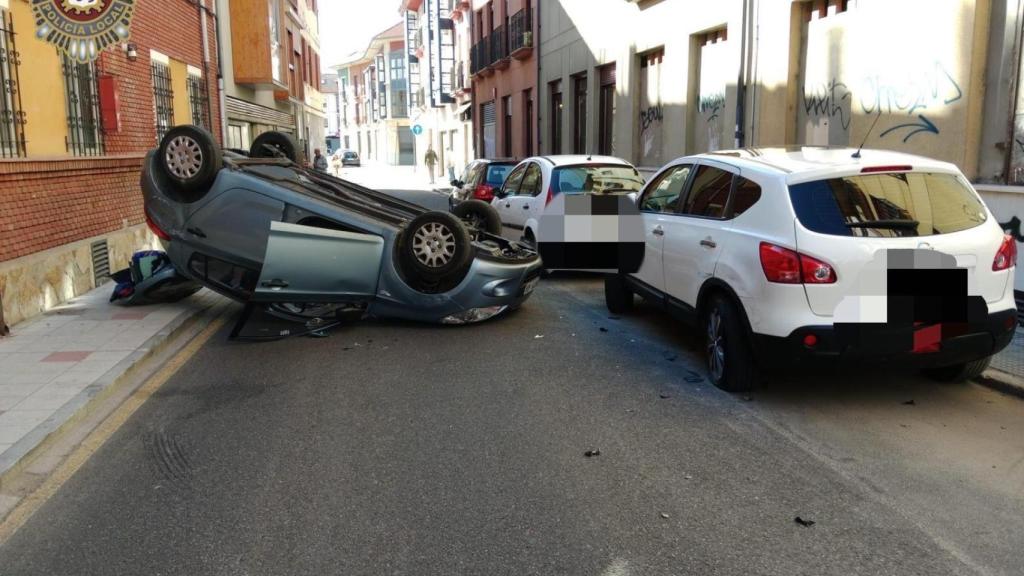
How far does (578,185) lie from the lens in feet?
33.4

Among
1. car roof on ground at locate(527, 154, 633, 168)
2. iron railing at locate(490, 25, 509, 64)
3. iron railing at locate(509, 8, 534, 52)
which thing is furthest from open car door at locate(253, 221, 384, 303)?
iron railing at locate(490, 25, 509, 64)

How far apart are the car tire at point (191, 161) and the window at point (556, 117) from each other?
60.1ft

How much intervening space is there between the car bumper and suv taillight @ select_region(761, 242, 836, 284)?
0.98 feet

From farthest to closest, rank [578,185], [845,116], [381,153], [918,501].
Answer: [381,153], [845,116], [578,185], [918,501]

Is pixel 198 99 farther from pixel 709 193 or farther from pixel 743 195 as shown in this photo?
pixel 743 195

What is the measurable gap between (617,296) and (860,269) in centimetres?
363

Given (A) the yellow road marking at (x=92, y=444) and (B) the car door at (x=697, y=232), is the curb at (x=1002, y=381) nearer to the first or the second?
(B) the car door at (x=697, y=232)

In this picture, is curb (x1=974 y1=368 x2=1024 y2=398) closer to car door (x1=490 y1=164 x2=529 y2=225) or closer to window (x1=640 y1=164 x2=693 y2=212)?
window (x1=640 y1=164 x2=693 y2=212)

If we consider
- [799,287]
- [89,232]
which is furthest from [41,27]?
[799,287]

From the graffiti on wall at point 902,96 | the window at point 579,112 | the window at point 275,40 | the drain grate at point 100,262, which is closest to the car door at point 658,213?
the graffiti on wall at point 902,96

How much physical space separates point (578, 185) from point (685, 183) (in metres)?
3.53

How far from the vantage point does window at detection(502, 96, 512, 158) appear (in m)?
32.0

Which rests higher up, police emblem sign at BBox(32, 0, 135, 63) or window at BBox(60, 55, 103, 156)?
police emblem sign at BBox(32, 0, 135, 63)

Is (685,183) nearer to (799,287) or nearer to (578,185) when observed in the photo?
(799,287)
